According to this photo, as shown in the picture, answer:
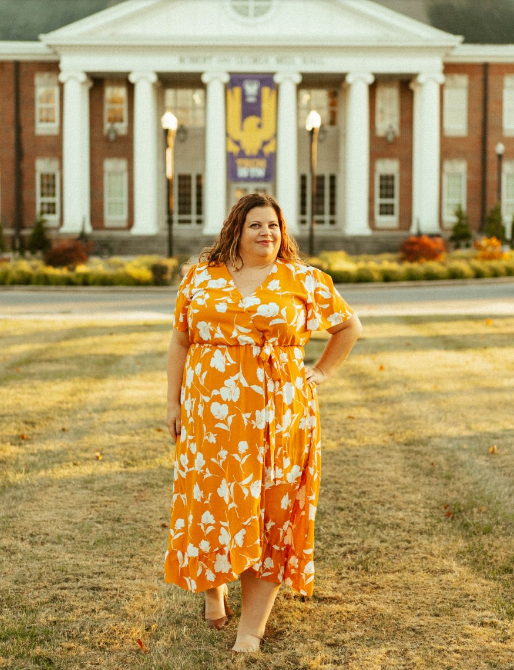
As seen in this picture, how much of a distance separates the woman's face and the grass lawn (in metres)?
1.73

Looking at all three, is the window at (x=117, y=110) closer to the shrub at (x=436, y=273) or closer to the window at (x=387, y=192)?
the window at (x=387, y=192)

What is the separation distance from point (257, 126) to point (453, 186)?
9880 mm

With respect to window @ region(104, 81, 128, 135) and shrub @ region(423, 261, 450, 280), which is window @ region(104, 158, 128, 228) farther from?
shrub @ region(423, 261, 450, 280)

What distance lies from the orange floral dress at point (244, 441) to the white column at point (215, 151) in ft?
109

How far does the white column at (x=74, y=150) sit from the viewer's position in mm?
37094

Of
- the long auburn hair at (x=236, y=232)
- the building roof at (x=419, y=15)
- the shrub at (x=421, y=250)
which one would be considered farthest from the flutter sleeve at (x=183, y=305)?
the building roof at (x=419, y=15)

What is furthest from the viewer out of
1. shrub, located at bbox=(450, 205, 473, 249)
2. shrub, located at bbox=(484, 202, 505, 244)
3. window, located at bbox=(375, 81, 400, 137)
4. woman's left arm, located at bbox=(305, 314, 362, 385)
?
window, located at bbox=(375, 81, 400, 137)

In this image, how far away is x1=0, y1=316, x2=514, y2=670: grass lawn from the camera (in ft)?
12.5

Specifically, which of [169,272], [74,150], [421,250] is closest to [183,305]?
[169,272]

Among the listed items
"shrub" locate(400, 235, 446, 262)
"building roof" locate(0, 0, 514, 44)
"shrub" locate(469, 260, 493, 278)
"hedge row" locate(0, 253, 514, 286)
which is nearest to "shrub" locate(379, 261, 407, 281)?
"hedge row" locate(0, 253, 514, 286)

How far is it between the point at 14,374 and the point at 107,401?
1810mm

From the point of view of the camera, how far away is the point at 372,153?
1551 inches

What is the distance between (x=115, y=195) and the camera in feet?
129

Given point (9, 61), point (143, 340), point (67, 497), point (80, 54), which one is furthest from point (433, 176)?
point (67, 497)
